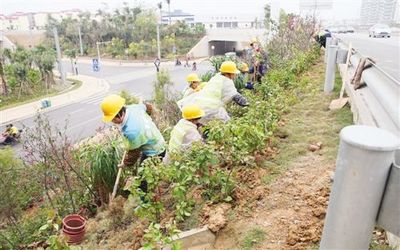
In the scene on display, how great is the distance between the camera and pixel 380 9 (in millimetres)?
17141

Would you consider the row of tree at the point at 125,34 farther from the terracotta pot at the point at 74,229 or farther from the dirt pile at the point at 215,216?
the dirt pile at the point at 215,216

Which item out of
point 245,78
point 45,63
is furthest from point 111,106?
point 45,63

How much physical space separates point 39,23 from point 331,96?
104 m

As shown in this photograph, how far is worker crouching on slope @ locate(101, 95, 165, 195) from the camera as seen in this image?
12.1 feet

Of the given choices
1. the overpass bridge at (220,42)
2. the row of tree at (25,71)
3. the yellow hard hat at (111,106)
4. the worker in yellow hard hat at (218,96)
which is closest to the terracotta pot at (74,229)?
the yellow hard hat at (111,106)

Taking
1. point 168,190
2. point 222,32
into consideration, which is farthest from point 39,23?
point 168,190

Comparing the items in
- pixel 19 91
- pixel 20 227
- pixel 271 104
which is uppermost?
pixel 271 104

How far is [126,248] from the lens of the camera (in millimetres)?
2973

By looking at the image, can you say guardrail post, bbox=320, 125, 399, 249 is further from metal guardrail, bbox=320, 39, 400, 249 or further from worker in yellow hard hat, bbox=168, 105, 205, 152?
worker in yellow hard hat, bbox=168, 105, 205, 152

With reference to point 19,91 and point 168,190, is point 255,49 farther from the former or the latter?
point 19,91

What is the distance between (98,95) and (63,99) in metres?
2.62

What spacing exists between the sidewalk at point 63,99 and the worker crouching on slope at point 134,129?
13.3 m

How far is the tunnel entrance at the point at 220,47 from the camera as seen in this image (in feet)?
171

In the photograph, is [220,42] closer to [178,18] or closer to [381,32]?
[381,32]
